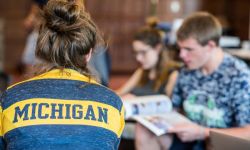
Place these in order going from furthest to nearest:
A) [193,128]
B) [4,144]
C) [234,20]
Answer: [234,20] < [193,128] < [4,144]

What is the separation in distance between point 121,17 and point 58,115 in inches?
227

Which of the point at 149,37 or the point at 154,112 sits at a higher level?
the point at 149,37

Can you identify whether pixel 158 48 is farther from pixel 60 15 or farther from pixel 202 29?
pixel 60 15

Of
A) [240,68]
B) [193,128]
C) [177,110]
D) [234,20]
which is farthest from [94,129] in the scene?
[234,20]

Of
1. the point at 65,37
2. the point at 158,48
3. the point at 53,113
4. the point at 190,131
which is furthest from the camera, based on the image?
the point at 158,48

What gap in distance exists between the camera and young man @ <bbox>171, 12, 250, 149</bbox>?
1.98 m

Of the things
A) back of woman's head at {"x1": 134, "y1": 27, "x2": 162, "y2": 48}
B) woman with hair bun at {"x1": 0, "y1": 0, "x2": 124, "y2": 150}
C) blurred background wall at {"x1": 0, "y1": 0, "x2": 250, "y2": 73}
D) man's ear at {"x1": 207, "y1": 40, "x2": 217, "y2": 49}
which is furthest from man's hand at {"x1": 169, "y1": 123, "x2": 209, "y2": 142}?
blurred background wall at {"x1": 0, "y1": 0, "x2": 250, "y2": 73}

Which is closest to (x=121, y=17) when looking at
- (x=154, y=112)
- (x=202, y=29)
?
(x=154, y=112)

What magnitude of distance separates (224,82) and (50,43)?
3.29 ft

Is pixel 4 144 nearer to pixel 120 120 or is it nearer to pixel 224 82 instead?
pixel 120 120

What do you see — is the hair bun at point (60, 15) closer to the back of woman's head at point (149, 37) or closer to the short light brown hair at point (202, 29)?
the short light brown hair at point (202, 29)

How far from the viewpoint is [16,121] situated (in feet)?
3.96

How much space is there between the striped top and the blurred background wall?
5312mm

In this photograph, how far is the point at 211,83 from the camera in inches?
82.9
